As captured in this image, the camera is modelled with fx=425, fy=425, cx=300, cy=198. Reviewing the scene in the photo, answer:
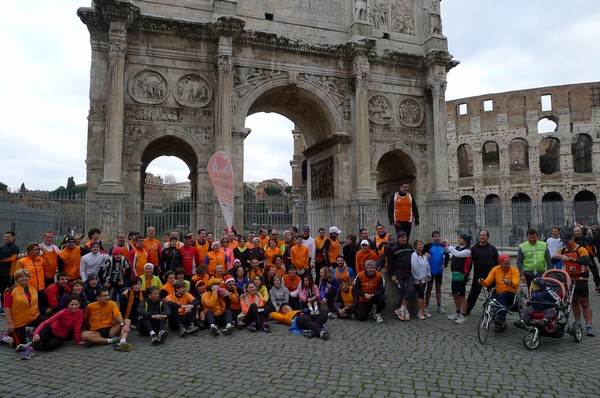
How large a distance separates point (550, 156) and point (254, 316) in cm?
4747

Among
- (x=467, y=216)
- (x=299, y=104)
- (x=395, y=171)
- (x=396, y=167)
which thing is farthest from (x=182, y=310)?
(x=395, y=171)

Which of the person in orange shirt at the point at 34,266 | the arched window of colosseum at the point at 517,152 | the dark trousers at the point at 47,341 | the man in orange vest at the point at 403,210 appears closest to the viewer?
the dark trousers at the point at 47,341

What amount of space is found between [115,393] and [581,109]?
48.8 m

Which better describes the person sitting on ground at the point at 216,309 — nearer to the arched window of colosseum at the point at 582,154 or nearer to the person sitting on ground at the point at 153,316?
the person sitting on ground at the point at 153,316

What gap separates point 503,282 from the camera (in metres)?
7.02

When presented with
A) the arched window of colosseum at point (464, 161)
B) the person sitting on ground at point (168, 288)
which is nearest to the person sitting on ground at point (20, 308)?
the person sitting on ground at point (168, 288)

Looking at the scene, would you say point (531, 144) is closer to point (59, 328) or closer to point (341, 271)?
point (341, 271)

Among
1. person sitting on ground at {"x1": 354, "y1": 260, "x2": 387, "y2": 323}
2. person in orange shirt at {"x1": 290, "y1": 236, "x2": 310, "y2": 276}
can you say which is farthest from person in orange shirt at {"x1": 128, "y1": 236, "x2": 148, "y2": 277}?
person sitting on ground at {"x1": 354, "y1": 260, "x2": 387, "y2": 323}

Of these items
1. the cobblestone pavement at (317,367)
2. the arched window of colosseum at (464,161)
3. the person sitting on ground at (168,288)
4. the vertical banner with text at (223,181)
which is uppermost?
the arched window of colosseum at (464,161)

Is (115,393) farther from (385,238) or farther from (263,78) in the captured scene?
(263,78)

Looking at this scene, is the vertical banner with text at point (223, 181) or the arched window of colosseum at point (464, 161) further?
the arched window of colosseum at point (464, 161)

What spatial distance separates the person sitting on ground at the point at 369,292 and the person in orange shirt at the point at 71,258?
5.28 meters

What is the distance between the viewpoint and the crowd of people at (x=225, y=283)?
21.8 ft

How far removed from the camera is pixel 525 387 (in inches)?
183
